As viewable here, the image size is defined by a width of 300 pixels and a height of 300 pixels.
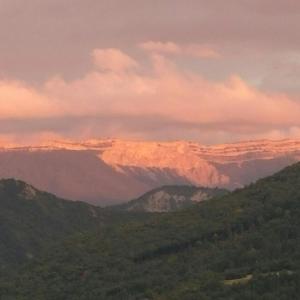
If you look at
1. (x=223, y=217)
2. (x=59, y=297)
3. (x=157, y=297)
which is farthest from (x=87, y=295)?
(x=223, y=217)

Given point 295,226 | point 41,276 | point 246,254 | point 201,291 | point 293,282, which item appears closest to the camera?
point 293,282

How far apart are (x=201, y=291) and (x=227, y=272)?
12402 mm

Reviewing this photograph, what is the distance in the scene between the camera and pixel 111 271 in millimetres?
177500

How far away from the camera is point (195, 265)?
158750mm

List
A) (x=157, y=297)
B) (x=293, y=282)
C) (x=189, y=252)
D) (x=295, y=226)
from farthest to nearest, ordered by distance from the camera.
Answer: (x=189, y=252), (x=295, y=226), (x=157, y=297), (x=293, y=282)

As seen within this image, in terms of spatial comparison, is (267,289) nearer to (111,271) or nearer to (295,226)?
(295,226)

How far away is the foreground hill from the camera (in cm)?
12394

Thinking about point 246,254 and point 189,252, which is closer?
point 246,254

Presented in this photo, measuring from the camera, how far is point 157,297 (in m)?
134

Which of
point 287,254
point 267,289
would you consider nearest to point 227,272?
point 287,254

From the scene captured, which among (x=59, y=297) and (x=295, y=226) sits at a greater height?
(x=295, y=226)

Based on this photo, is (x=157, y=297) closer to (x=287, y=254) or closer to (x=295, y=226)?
(x=287, y=254)

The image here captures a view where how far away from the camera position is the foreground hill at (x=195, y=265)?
123938 mm

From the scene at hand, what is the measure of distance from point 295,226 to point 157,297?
134 feet
